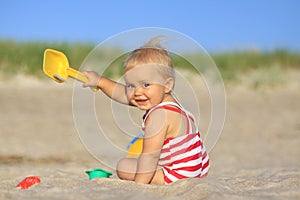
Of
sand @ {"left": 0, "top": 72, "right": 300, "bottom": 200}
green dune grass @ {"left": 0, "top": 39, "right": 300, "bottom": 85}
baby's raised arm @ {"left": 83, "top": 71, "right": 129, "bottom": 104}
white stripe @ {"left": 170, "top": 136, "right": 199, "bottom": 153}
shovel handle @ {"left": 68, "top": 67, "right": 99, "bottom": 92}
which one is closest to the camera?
sand @ {"left": 0, "top": 72, "right": 300, "bottom": 200}

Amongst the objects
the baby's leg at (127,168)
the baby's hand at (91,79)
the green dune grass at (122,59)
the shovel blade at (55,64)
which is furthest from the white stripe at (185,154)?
the green dune grass at (122,59)

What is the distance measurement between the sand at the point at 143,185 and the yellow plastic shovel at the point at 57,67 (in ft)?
1.90

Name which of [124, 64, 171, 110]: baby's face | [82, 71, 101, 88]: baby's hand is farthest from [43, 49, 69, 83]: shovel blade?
[124, 64, 171, 110]: baby's face

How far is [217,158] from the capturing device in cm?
482

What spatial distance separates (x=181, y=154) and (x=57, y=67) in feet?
2.92

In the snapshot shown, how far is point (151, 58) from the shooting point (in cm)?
271

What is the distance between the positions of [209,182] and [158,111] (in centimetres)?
44

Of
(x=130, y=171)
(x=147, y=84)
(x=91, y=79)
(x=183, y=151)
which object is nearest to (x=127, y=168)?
(x=130, y=171)

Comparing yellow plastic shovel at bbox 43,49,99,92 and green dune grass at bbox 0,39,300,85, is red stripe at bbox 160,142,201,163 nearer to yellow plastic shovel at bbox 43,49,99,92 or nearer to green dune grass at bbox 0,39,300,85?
yellow plastic shovel at bbox 43,49,99,92

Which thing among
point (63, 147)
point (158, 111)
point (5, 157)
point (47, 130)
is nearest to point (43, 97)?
point (47, 130)

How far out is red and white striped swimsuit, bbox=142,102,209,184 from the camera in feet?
8.89

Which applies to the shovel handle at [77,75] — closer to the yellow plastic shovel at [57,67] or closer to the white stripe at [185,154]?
the yellow plastic shovel at [57,67]

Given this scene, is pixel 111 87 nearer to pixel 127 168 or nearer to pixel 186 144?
pixel 127 168

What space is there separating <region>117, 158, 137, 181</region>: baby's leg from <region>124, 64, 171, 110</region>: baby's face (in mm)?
302
